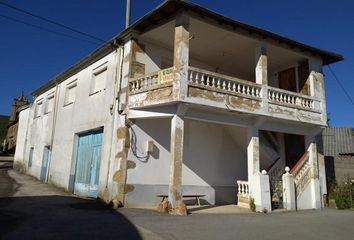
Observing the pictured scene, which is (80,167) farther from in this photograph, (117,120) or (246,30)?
(246,30)

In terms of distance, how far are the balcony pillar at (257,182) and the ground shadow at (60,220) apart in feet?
15.9

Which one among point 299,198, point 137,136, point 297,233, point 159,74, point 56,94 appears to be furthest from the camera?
point 56,94

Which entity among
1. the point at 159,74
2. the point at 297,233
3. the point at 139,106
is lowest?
the point at 297,233

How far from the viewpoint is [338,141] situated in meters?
20.9

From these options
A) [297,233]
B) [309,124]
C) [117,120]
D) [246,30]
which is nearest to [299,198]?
[309,124]

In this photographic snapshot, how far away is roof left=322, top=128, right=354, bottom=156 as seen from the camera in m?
19.9

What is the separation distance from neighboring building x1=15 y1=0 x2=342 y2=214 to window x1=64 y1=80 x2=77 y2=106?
89mm

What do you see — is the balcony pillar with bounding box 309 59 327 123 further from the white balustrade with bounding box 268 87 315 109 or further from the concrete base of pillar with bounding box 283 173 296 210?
the concrete base of pillar with bounding box 283 173 296 210

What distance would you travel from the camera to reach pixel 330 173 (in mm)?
15398

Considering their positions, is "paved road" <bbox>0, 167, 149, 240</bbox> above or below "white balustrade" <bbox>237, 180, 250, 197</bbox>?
below

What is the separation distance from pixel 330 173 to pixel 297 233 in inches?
369

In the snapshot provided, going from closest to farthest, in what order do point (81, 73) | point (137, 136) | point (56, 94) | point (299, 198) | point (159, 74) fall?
point (159, 74) < point (137, 136) < point (299, 198) < point (81, 73) < point (56, 94)

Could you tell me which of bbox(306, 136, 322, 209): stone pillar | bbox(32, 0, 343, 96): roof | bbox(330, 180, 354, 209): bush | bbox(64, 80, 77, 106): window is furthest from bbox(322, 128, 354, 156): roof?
bbox(64, 80, 77, 106): window

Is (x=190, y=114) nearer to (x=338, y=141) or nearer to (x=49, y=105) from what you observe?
(x=49, y=105)
